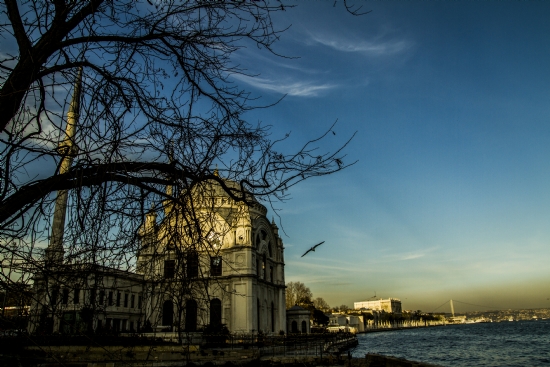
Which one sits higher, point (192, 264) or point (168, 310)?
point (192, 264)

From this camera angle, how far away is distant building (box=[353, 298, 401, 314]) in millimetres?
180625

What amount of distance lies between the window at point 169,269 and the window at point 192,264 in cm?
14

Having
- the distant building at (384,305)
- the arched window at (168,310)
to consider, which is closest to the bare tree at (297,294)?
the arched window at (168,310)

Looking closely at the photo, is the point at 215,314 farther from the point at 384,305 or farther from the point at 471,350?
the point at 384,305

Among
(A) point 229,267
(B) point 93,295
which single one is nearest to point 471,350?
(A) point 229,267

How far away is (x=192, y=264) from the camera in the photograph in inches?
136

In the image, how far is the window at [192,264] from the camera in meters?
3.39

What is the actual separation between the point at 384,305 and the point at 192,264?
192m

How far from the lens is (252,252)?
36.1 m

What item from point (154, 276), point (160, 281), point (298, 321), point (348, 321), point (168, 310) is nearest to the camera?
point (160, 281)

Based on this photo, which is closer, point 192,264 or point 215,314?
point 192,264

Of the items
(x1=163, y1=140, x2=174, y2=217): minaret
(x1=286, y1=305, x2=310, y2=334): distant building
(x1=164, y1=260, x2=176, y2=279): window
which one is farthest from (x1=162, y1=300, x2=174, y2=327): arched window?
(x1=286, y1=305, x2=310, y2=334): distant building

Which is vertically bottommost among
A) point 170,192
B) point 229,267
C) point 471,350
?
point 471,350

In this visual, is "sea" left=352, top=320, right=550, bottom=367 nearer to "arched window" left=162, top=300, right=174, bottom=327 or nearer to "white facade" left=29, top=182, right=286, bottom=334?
"arched window" left=162, top=300, right=174, bottom=327
